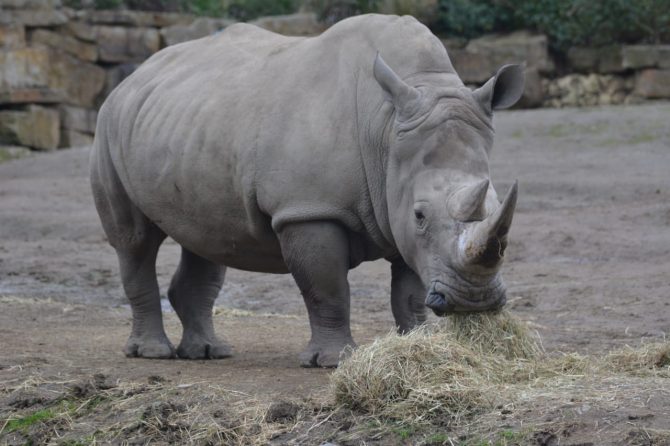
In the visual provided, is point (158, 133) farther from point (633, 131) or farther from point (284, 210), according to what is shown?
point (633, 131)

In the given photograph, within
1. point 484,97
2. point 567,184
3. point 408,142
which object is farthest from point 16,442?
point 567,184

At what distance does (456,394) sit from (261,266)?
7.56 feet

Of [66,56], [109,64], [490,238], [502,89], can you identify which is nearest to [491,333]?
[490,238]

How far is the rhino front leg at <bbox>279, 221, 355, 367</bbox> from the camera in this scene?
688 cm

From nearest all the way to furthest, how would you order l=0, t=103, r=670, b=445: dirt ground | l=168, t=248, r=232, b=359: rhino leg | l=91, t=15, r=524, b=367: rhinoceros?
l=0, t=103, r=670, b=445: dirt ground < l=91, t=15, r=524, b=367: rhinoceros < l=168, t=248, r=232, b=359: rhino leg

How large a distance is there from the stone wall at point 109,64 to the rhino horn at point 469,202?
45.7ft

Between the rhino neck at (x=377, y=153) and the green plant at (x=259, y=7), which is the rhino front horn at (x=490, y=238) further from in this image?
the green plant at (x=259, y=7)

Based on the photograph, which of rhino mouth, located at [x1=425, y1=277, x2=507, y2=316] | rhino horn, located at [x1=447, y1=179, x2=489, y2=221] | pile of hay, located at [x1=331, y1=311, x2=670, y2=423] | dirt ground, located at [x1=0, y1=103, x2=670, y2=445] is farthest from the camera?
dirt ground, located at [x1=0, y1=103, x2=670, y2=445]

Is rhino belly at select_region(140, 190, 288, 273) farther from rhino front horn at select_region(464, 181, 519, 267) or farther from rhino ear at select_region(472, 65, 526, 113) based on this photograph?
rhino front horn at select_region(464, 181, 519, 267)

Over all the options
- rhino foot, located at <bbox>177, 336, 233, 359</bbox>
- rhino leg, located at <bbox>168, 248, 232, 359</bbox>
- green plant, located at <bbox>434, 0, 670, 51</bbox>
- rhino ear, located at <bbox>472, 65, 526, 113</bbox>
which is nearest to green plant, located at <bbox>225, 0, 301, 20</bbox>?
green plant, located at <bbox>434, 0, 670, 51</bbox>

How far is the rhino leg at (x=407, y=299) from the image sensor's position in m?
7.27

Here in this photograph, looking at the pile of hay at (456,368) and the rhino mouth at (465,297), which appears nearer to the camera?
the pile of hay at (456,368)

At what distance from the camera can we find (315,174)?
6.89 m

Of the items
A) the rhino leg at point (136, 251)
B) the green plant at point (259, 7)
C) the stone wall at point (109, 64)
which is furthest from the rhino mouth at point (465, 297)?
the green plant at point (259, 7)
